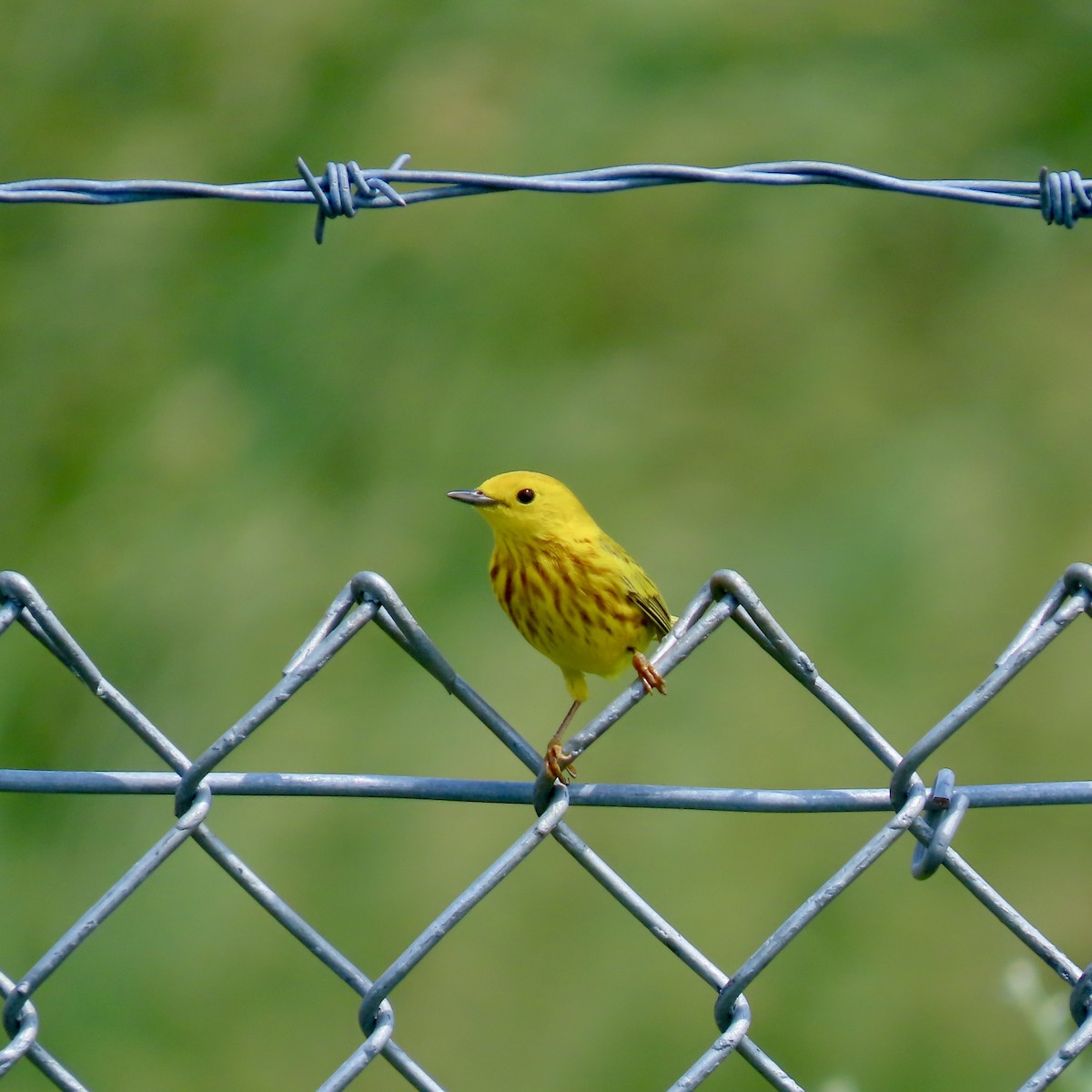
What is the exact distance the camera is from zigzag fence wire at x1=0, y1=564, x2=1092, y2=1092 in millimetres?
1769

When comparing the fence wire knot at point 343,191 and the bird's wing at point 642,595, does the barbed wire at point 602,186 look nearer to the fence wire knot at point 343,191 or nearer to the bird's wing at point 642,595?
the fence wire knot at point 343,191

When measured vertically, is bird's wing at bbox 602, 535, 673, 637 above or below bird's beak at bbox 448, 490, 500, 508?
above

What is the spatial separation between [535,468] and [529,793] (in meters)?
4.69

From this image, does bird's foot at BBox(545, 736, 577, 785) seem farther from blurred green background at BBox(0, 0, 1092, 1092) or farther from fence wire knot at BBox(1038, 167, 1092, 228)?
blurred green background at BBox(0, 0, 1092, 1092)

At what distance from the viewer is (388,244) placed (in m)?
7.88

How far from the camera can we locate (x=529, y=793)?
1831 millimetres

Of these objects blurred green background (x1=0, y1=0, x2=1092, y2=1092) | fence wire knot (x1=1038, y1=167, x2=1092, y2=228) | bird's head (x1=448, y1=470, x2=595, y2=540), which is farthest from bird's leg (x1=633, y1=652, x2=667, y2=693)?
blurred green background (x1=0, y1=0, x2=1092, y2=1092)

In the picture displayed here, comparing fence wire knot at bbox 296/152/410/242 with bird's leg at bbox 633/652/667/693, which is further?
fence wire knot at bbox 296/152/410/242

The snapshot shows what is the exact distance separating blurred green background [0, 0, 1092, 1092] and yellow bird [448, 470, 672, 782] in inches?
94.7

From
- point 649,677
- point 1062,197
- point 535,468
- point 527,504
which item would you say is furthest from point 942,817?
point 535,468

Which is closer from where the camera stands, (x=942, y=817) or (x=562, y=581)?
(x=942, y=817)

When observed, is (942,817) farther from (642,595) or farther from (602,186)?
(642,595)

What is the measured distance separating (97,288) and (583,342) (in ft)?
8.08

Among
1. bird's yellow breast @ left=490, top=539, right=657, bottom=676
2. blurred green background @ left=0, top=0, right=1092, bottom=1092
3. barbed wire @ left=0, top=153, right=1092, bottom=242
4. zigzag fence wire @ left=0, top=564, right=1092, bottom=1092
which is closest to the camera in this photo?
zigzag fence wire @ left=0, top=564, right=1092, bottom=1092
